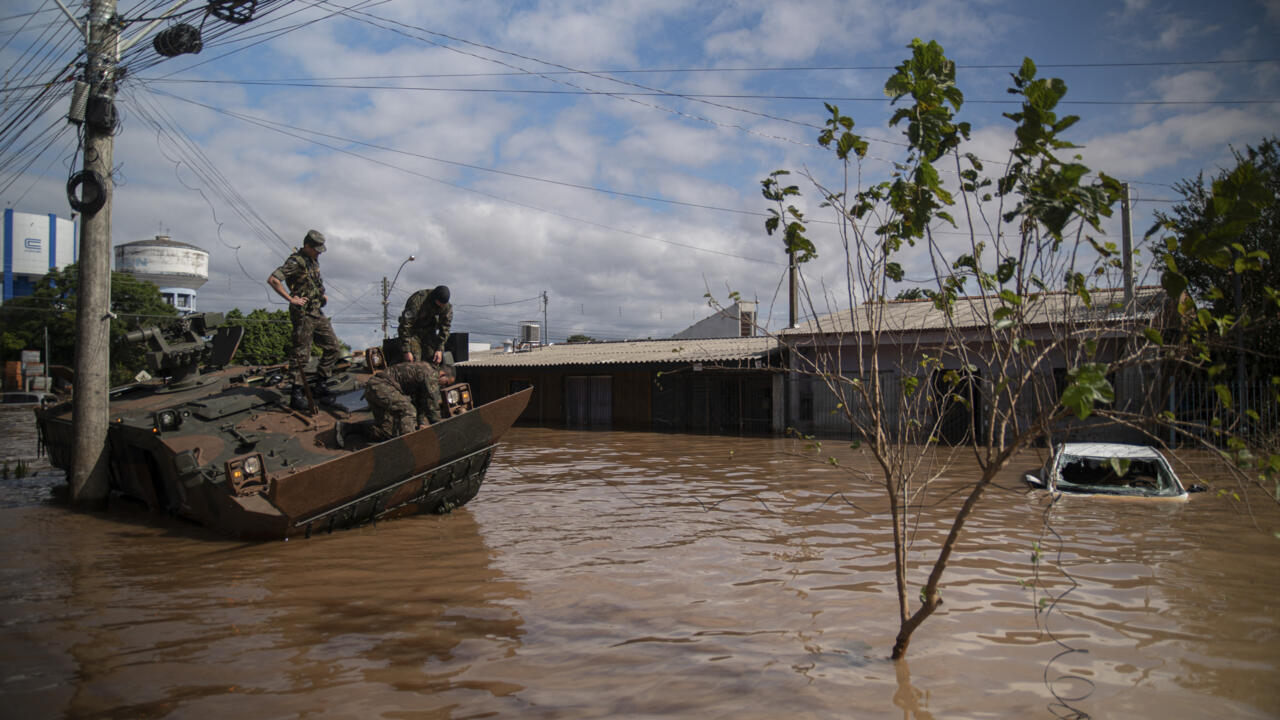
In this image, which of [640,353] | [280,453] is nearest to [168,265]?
[640,353]

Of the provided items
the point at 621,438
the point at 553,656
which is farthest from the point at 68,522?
the point at 621,438

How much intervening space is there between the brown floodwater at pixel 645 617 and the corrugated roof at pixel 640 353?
482 inches

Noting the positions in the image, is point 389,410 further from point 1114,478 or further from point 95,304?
point 1114,478

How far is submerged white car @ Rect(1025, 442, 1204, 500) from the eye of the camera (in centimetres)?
888

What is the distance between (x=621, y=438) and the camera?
776 inches

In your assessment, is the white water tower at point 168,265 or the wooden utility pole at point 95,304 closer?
the wooden utility pole at point 95,304

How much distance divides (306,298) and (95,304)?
2.73 metres

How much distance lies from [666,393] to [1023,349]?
19899mm

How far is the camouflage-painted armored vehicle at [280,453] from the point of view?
276 inches

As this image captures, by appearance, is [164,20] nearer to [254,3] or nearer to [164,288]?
[254,3]

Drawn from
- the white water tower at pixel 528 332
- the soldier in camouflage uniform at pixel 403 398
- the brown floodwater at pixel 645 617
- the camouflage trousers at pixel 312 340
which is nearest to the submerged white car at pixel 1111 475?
the brown floodwater at pixel 645 617

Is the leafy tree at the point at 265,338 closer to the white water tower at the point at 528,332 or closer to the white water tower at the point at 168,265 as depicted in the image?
the white water tower at the point at 528,332

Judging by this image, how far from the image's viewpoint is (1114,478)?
943 centimetres

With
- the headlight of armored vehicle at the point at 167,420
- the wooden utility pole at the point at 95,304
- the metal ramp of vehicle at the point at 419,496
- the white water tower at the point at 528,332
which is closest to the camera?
the metal ramp of vehicle at the point at 419,496
